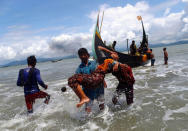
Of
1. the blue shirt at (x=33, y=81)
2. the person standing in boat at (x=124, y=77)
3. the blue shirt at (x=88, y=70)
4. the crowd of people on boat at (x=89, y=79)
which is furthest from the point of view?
the blue shirt at (x=33, y=81)

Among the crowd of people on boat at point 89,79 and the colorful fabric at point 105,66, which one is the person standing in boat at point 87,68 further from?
the colorful fabric at point 105,66

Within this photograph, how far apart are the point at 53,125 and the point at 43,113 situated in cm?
120

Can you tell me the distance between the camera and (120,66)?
410cm

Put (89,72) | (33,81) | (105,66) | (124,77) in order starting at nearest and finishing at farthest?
(89,72), (105,66), (124,77), (33,81)

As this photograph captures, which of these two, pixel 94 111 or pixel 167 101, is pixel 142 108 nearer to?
pixel 167 101

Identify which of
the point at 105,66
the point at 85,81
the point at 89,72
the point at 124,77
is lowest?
the point at 124,77

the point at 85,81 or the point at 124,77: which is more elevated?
the point at 85,81

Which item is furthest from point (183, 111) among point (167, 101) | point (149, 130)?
point (149, 130)

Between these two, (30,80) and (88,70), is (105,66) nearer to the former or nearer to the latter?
(88,70)

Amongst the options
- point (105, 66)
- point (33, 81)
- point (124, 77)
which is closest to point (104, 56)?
point (124, 77)

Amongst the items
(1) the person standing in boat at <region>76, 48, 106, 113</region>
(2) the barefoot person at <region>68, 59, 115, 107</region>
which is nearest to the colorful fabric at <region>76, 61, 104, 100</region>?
(1) the person standing in boat at <region>76, 48, 106, 113</region>

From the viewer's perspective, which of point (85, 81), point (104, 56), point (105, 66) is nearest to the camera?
point (85, 81)

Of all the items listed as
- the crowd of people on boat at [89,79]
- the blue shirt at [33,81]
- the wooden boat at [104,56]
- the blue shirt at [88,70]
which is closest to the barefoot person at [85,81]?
the crowd of people on boat at [89,79]

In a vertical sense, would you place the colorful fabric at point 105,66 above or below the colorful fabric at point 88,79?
above
